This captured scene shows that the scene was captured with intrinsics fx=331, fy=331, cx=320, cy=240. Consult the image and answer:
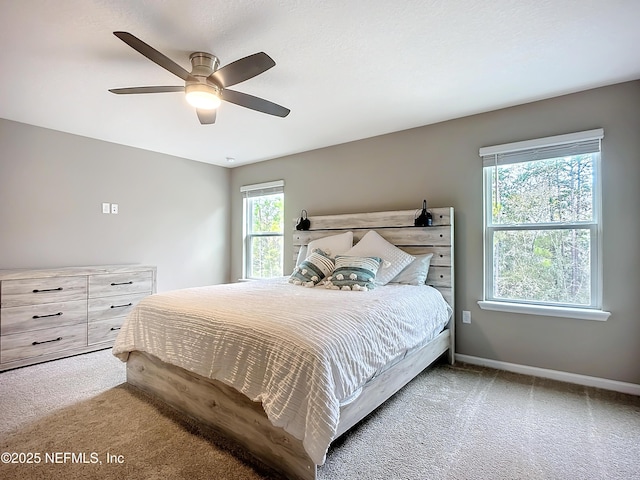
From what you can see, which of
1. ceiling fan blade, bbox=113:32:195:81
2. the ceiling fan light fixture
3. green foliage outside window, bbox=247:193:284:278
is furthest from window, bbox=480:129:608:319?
green foliage outside window, bbox=247:193:284:278

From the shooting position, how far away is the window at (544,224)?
266cm

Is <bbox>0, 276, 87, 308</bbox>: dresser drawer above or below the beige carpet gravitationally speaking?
above

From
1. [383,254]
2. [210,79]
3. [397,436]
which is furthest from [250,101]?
[397,436]

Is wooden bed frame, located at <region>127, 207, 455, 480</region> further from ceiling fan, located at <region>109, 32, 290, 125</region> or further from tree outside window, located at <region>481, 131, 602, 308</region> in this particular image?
ceiling fan, located at <region>109, 32, 290, 125</region>

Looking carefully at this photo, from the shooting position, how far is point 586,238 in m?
2.67

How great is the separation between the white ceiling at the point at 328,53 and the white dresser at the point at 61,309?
1572 millimetres

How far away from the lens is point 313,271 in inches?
129

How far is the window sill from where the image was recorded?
257 cm

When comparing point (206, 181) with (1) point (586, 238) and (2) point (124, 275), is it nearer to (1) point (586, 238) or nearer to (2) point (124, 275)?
(2) point (124, 275)

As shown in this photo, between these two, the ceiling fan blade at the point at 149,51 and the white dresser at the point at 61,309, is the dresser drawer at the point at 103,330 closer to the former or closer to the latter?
the white dresser at the point at 61,309

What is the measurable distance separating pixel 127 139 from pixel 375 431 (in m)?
3.98

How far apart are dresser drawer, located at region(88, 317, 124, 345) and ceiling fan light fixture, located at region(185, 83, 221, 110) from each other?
2.66 meters

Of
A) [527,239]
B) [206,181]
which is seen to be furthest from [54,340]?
[527,239]

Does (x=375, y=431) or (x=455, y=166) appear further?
(x=455, y=166)
